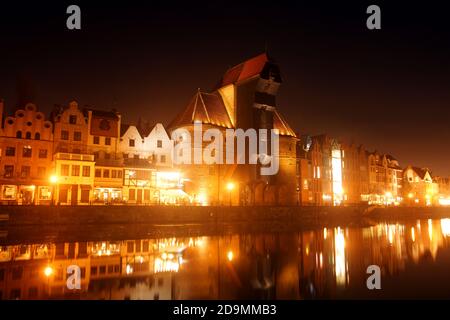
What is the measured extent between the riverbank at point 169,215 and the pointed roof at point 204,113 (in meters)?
18.2

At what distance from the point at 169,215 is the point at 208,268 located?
→ 28977 millimetres

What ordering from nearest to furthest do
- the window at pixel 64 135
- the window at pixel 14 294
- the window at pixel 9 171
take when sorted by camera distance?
the window at pixel 14 294, the window at pixel 9 171, the window at pixel 64 135

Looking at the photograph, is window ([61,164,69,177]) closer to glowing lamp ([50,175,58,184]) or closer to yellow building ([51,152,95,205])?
yellow building ([51,152,95,205])

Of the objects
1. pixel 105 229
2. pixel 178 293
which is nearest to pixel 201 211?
pixel 105 229

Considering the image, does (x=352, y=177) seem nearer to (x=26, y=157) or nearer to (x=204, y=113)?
(x=204, y=113)

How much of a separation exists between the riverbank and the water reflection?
1220 cm

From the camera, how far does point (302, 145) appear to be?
85688mm

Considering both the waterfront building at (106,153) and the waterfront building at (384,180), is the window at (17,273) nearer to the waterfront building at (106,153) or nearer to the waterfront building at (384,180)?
the waterfront building at (106,153)

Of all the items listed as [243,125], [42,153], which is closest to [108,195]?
[42,153]

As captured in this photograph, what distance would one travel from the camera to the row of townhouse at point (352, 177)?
85.2 meters

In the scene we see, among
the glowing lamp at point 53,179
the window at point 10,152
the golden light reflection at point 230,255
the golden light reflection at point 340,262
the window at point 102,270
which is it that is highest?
the window at point 10,152

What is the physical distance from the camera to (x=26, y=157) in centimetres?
4966

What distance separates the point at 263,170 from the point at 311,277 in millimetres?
50098

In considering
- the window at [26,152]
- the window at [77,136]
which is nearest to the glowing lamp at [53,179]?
the window at [26,152]
